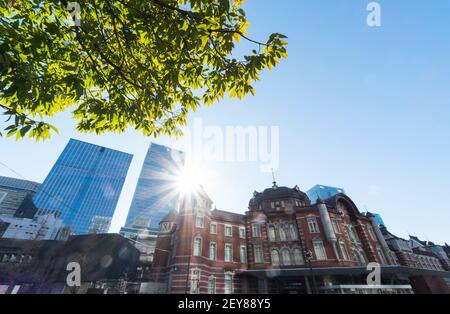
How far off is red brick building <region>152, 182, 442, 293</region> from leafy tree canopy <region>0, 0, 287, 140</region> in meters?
22.1

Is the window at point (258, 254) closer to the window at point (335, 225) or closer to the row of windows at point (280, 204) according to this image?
the row of windows at point (280, 204)

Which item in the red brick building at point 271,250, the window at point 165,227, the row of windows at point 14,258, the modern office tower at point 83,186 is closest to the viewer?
the red brick building at point 271,250

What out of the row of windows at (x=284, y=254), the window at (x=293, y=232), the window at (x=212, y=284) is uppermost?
the window at (x=293, y=232)

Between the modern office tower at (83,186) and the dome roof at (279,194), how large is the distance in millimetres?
96398

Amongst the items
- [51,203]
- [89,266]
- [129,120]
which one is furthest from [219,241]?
[51,203]

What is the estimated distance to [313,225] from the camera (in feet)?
86.1

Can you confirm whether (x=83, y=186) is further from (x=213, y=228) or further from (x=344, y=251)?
(x=344, y=251)

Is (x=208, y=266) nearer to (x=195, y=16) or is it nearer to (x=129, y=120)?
(x=129, y=120)

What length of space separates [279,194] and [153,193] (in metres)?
134

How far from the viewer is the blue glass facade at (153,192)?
13700cm

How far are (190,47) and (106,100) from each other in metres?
2.26

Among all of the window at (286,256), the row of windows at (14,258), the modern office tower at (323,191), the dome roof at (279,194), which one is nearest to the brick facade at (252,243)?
the window at (286,256)

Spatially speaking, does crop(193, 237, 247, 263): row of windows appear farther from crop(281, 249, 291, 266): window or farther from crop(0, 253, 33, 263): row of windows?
crop(0, 253, 33, 263): row of windows

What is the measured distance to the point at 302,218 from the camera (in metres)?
27.0
